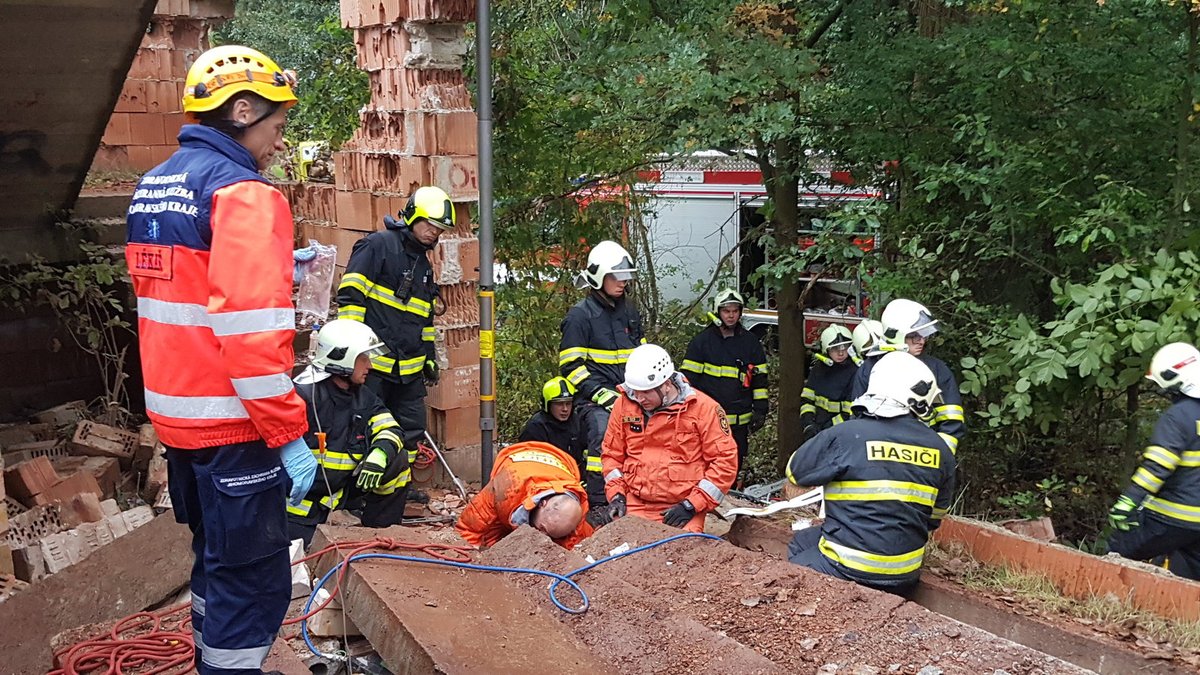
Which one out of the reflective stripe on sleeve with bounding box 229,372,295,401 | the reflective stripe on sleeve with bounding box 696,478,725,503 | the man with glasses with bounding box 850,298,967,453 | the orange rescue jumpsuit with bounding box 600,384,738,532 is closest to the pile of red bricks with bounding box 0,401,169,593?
the reflective stripe on sleeve with bounding box 229,372,295,401

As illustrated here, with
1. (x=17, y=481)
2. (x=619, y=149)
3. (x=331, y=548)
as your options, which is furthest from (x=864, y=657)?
(x=619, y=149)

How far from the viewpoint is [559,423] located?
7188 millimetres

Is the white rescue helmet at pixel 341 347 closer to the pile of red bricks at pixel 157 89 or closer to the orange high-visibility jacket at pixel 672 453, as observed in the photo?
the orange high-visibility jacket at pixel 672 453

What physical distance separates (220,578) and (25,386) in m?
5.84

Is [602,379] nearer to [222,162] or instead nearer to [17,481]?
[17,481]

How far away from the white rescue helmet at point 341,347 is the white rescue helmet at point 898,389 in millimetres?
2519

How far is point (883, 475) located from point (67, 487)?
4.87m

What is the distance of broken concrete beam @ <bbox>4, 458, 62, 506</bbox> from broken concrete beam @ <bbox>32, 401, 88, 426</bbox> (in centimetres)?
128

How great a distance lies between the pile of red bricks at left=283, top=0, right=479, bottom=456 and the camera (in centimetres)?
695

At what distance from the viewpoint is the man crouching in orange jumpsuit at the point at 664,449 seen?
5.70m

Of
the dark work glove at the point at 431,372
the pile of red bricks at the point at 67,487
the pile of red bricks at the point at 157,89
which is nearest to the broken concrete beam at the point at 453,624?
the pile of red bricks at the point at 67,487

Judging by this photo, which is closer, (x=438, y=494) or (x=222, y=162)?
(x=222, y=162)

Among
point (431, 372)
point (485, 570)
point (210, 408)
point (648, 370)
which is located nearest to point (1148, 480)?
point (648, 370)

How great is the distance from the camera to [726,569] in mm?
4680
